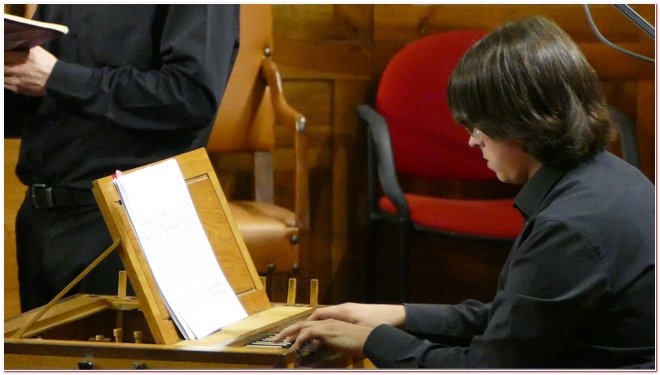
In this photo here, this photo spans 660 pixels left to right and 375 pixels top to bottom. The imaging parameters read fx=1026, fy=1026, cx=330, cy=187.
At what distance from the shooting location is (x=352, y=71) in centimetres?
359

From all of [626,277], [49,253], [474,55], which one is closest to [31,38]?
[49,253]

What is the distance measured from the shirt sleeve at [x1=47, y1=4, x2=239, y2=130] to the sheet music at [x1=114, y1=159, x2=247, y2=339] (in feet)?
1.25

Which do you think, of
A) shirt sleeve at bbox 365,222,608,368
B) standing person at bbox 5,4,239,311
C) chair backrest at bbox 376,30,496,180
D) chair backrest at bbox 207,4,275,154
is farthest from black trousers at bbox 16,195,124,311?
chair backrest at bbox 376,30,496,180

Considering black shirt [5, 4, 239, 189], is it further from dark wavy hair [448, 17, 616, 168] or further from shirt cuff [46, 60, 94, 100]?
dark wavy hair [448, 17, 616, 168]

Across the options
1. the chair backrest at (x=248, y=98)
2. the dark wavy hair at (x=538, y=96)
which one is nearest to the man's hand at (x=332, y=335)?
the dark wavy hair at (x=538, y=96)

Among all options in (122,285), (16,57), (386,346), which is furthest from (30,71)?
(386,346)

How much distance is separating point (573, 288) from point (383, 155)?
1800mm

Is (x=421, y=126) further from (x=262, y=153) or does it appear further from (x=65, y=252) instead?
(x=65, y=252)

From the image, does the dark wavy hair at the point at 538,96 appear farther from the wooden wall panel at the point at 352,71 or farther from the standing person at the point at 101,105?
the wooden wall panel at the point at 352,71

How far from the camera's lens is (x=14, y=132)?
2375 millimetres

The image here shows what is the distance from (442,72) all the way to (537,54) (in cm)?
187

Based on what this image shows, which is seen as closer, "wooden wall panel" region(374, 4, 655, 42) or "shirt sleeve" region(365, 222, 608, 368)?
"shirt sleeve" region(365, 222, 608, 368)

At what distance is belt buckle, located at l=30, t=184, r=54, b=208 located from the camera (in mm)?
2152

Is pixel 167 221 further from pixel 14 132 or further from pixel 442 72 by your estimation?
pixel 442 72
